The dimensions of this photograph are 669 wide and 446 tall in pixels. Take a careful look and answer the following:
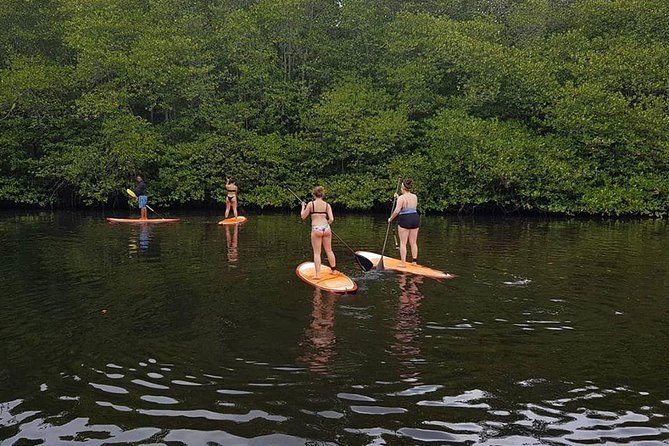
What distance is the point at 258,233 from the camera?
1942cm

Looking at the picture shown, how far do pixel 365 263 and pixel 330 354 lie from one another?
5.63m

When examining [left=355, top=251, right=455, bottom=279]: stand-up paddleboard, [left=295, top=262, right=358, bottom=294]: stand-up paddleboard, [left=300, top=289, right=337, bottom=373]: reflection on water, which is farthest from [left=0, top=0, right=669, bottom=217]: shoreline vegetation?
[left=300, top=289, right=337, bottom=373]: reflection on water

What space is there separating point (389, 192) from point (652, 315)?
71.7 ft

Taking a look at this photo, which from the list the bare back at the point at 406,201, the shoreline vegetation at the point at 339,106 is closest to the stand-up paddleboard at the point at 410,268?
the bare back at the point at 406,201

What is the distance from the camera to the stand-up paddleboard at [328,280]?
9781 mm

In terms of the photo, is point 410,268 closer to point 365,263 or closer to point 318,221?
point 365,263

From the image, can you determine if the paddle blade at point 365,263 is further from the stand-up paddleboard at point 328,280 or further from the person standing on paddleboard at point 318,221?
the person standing on paddleboard at point 318,221

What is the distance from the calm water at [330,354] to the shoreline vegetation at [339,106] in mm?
16380

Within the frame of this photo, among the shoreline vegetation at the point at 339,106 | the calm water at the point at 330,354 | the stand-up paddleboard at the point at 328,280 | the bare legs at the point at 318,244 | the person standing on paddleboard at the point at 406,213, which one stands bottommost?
the calm water at the point at 330,354

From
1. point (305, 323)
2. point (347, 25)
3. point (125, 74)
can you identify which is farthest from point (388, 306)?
point (347, 25)

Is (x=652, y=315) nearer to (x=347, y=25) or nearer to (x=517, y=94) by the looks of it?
(x=517, y=94)

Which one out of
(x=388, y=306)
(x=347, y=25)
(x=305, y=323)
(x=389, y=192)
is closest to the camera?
(x=305, y=323)

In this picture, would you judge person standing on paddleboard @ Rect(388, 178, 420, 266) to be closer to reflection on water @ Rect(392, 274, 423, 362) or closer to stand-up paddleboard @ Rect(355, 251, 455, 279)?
stand-up paddleboard @ Rect(355, 251, 455, 279)

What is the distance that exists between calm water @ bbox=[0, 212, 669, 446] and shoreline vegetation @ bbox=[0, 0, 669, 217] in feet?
53.7
